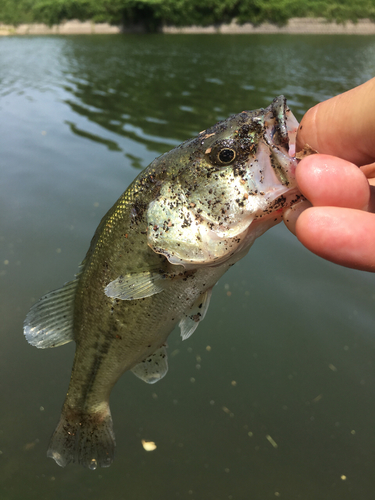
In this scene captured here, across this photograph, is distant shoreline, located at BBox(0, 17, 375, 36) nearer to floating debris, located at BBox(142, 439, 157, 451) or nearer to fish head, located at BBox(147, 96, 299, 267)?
fish head, located at BBox(147, 96, 299, 267)

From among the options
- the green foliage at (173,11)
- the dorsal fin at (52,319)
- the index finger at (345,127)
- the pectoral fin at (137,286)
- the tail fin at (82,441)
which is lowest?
the tail fin at (82,441)

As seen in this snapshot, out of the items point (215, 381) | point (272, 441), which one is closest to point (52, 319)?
point (215, 381)

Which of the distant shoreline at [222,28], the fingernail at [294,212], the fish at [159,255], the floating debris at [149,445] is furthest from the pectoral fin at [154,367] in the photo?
the distant shoreline at [222,28]

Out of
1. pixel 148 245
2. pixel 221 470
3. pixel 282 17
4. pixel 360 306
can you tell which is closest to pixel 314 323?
pixel 360 306

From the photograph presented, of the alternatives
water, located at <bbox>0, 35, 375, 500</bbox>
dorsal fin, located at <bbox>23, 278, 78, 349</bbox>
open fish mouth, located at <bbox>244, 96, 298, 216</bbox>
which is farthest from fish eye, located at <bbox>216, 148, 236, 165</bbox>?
water, located at <bbox>0, 35, 375, 500</bbox>

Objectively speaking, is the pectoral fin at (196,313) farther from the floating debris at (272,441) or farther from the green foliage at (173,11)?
the green foliage at (173,11)

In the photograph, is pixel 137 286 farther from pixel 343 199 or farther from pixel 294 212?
pixel 343 199
